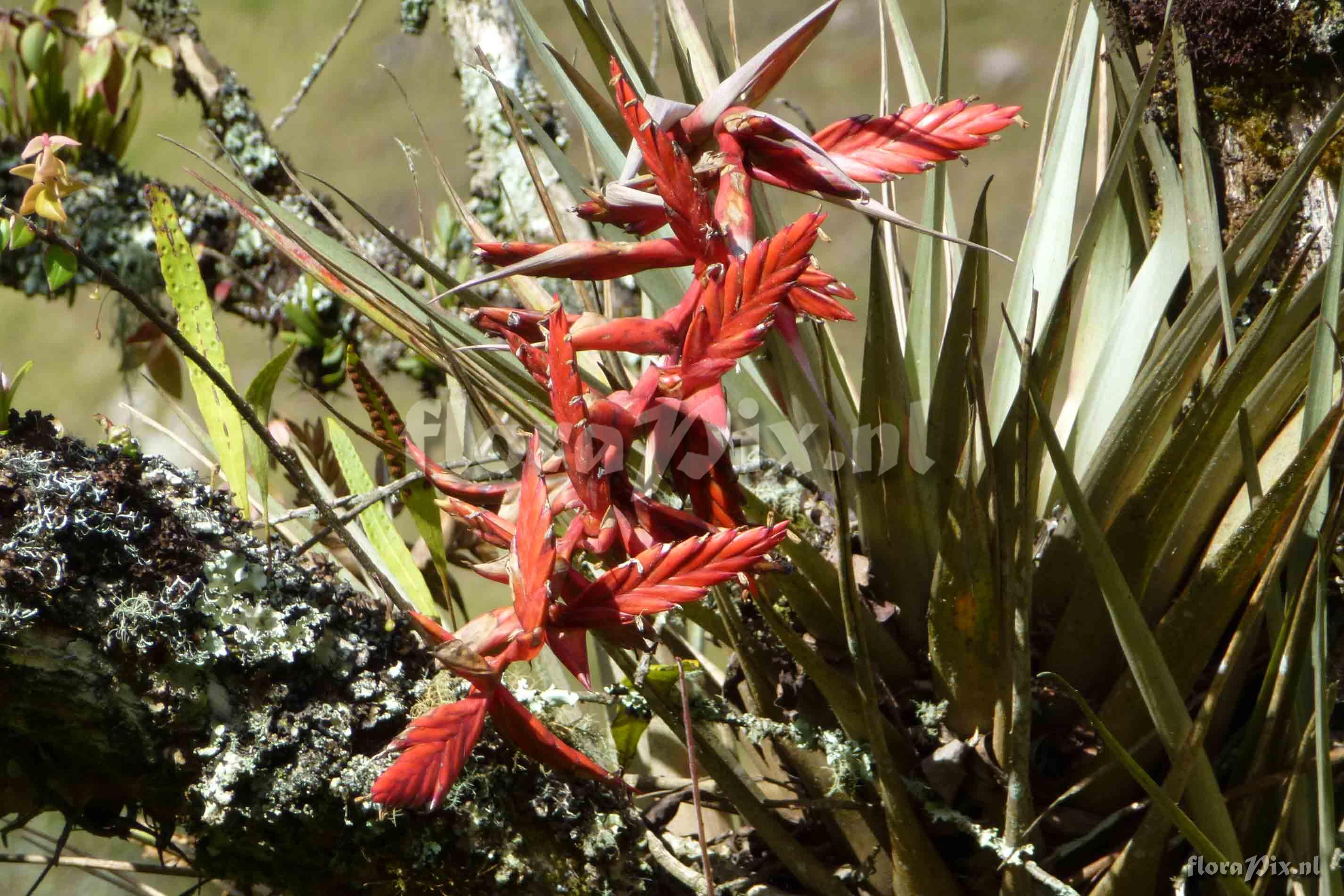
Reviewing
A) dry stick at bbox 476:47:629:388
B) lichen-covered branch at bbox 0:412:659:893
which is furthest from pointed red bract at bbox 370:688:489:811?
dry stick at bbox 476:47:629:388

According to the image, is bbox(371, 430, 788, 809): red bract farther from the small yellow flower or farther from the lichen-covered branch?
the small yellow flower

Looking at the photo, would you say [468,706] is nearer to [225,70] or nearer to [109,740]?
[109,740]

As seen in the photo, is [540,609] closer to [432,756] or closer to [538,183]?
[432,756]

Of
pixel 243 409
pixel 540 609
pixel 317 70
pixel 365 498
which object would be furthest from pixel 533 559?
pixel 317 70

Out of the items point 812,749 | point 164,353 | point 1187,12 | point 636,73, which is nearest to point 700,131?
point 636,73

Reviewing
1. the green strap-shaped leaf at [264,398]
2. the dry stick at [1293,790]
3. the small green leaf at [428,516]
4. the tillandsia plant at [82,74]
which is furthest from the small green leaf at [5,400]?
the tillandsia plant at [82,74]

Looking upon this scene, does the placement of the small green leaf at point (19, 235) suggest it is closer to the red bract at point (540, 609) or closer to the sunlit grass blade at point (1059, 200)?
the red bract at point (540, 609)
